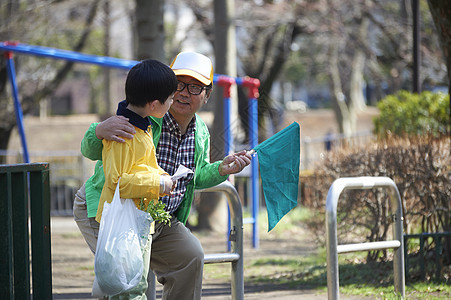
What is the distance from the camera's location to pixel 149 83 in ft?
9.07

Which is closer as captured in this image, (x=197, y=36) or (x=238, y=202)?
(x=238, y=202)

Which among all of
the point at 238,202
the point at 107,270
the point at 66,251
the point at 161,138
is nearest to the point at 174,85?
the point at 161,138

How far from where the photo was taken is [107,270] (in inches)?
103

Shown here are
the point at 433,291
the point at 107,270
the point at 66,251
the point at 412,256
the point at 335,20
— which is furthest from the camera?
the point at 335,20

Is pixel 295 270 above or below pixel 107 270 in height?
below

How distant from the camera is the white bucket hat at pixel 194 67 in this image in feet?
10.6

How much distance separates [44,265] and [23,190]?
0.40 metres

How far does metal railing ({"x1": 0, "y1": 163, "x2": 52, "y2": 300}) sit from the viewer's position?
319 cm

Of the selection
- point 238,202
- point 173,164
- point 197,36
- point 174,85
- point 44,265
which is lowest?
point 44,265

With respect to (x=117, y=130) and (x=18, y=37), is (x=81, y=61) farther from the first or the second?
(x=18, y=37)

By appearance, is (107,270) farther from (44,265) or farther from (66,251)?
(66,251)

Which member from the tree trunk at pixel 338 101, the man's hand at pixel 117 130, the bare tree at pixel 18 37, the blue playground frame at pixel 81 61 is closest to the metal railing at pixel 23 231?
the man's hand at pixel 117 130

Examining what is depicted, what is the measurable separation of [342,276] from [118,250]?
11.4 feet

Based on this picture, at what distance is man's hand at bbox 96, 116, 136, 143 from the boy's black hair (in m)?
0.12
